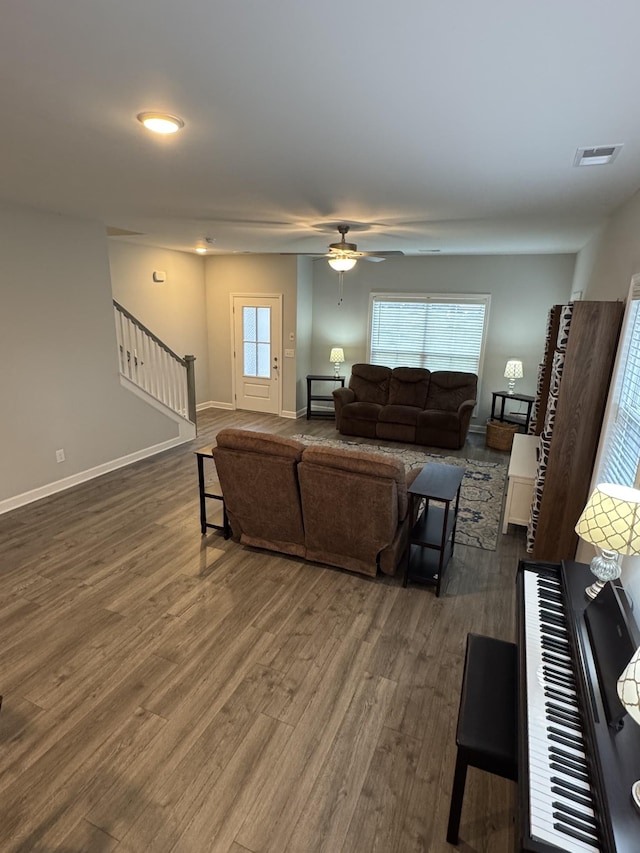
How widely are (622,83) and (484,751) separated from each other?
7.43 ft

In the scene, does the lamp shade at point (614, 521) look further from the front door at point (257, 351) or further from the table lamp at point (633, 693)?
the front door at point (257, 351)

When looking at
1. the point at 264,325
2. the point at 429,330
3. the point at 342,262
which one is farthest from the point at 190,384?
the point at 429,330

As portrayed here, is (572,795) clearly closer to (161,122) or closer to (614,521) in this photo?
(614,521)

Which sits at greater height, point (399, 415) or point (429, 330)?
point (429, 330)

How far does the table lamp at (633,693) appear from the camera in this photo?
979mm

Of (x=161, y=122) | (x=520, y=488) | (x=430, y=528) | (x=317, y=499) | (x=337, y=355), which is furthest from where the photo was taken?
(x=337, y=355)

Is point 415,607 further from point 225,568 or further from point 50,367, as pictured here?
point 50,367

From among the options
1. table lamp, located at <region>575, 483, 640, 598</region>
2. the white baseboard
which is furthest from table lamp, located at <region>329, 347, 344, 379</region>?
table lamp, located at <region>575, 483, 640, 598</region>

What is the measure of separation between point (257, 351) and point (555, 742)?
23.6ft

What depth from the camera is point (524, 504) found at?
375 centimetres

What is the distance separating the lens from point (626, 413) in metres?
2.43

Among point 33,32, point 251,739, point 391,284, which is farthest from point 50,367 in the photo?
point 391,284

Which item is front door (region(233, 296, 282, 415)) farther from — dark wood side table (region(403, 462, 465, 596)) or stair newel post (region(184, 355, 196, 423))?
dark wood side table (region(403, 462, 465, 596))

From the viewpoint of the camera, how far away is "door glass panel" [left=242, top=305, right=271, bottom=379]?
7.70 m
